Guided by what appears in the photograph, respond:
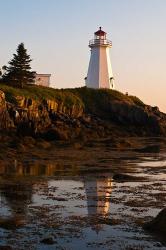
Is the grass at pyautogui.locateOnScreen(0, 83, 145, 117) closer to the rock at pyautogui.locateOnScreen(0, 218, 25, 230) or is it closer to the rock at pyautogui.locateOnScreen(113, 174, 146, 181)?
the rock at pyautogui.locateOnScreen(113, 174, 146, 181)

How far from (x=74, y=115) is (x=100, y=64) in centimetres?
2160

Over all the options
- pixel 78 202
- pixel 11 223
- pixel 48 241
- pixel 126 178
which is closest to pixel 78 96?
pixel 126 178

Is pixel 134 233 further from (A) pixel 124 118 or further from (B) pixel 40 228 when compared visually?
(A) pixel 124 118

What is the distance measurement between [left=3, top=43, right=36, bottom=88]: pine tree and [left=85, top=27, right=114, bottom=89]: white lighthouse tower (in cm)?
1662

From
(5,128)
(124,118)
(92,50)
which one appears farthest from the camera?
(92,50)

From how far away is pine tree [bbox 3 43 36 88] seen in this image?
56.7 m

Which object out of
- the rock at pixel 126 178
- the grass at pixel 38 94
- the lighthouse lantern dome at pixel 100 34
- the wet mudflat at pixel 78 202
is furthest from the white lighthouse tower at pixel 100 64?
the rock at pixel 126 178

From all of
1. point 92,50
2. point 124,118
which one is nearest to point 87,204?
point 124,118

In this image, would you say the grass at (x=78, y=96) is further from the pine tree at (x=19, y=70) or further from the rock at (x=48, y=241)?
the rock at (x=48, y=241)

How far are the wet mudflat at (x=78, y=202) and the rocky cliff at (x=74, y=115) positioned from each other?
40.6ft

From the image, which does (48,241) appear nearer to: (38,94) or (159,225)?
(159,225)

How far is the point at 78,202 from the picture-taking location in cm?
1589

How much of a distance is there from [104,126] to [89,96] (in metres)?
12.9

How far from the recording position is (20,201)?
15703 mm
